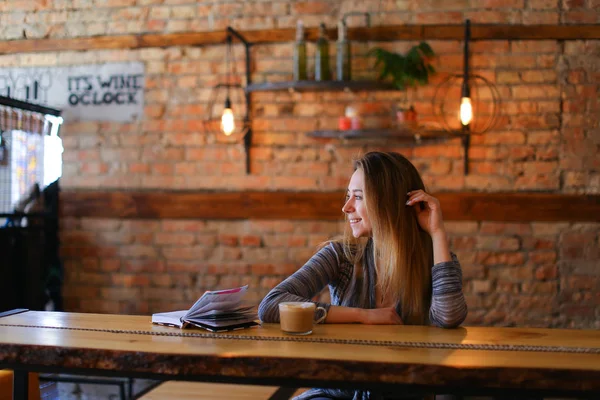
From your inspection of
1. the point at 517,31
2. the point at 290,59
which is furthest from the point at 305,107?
the point at 517,31

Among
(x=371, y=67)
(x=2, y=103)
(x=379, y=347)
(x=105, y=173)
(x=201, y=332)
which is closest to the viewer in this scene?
(x=379, y=347)

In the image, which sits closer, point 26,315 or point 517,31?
point 26,315

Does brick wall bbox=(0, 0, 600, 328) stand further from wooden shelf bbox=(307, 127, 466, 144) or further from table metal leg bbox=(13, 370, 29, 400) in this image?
table metal leg bbox=(13, 370, 29, 400)

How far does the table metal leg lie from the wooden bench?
69cm

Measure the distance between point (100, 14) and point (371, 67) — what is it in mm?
1913

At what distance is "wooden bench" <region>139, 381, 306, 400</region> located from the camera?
2475mm

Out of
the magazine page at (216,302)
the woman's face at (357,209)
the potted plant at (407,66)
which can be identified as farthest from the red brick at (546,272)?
the magazine page at (216,302)

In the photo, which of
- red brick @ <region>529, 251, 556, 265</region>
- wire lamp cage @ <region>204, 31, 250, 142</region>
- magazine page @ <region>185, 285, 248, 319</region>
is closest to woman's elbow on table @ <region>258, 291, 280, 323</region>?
magazine page @ <region>185, 285, 248, 319</region>

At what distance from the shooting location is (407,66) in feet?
12.4

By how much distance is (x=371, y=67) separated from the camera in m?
3.99

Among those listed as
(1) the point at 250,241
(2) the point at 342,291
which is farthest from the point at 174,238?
(2) the point at 342,291

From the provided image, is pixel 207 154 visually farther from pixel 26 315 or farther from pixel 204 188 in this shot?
pixel 26 315

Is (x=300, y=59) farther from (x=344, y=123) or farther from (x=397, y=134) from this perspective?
(x=397, y=134)

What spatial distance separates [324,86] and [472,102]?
0.92 m
